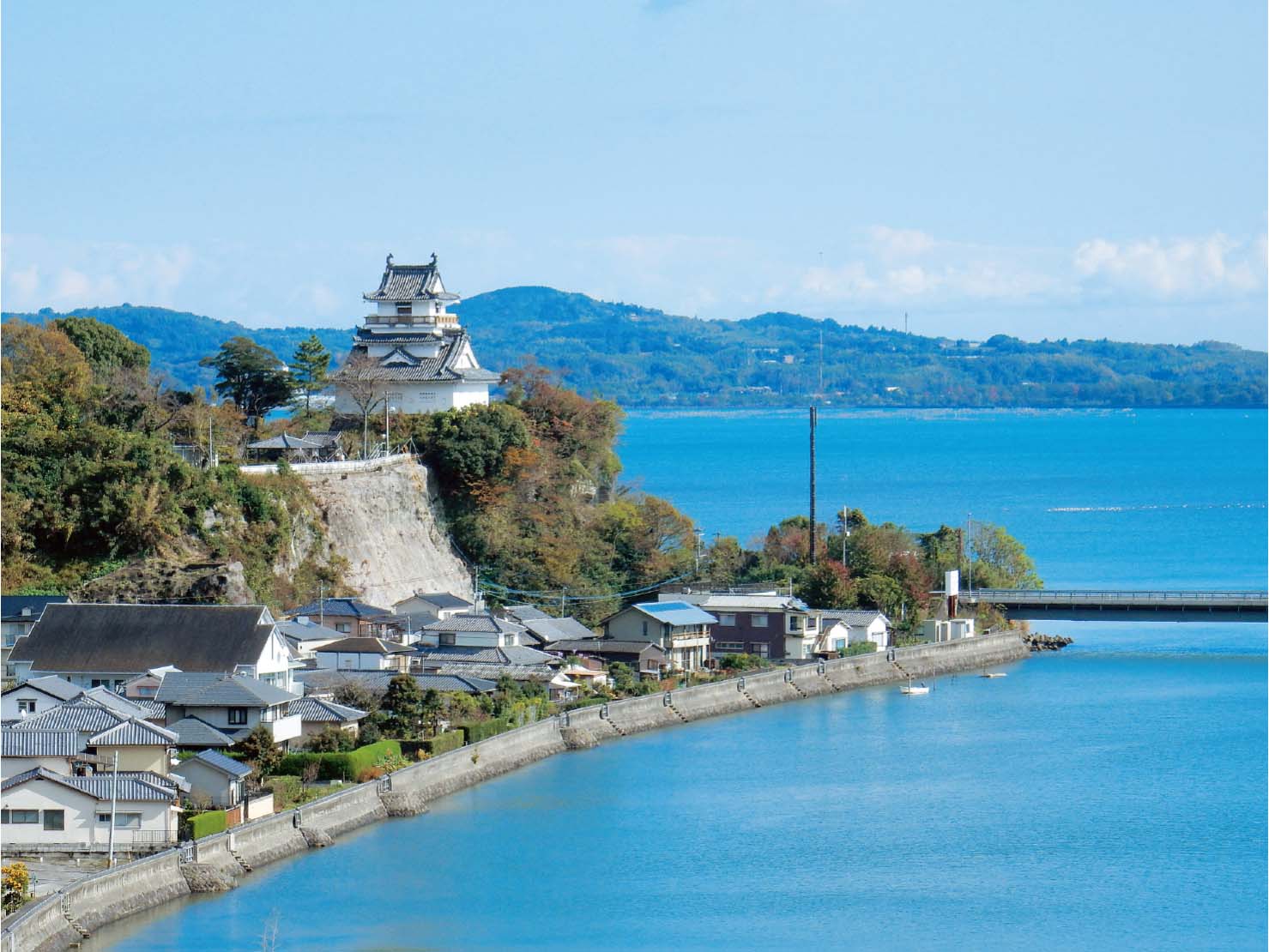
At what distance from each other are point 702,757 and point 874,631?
984 cm

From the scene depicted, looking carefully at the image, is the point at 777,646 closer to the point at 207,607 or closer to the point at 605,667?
the point at 605,667

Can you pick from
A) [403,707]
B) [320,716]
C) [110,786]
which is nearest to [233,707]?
[320,716]

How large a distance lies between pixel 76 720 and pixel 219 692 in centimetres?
218

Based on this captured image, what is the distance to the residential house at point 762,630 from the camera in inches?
1334

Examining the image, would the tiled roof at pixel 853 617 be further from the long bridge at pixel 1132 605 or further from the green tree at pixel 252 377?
the green tree at pixel 252 377

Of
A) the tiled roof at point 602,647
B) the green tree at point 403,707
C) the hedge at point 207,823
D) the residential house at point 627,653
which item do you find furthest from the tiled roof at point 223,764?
the tiled roof at point 602,647

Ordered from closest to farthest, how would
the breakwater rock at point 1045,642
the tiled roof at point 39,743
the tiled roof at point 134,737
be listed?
the tiled roof at point 39,743 < the tiled roof at point 134,737 < the breakwater rock at point 1045,642

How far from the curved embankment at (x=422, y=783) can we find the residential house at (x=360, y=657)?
3.31 m

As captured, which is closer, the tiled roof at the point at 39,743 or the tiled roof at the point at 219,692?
the tiled roof at the point at 39,743

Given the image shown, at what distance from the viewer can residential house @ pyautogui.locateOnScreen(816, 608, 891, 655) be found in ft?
113

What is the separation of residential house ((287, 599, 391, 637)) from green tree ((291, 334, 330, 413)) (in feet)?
29.3

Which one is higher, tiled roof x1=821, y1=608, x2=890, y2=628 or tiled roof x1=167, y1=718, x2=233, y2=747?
tiled roof x1=821, y1=608, x2=890, y2=628

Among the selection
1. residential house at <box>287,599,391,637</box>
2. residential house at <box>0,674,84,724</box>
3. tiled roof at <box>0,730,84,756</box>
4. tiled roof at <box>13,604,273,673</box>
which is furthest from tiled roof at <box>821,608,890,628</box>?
tiled roof at <box>0,730,84,756</box>

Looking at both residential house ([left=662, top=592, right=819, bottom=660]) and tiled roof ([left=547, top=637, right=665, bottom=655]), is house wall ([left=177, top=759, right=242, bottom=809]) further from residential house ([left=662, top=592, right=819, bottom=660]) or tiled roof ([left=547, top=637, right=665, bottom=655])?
residential house ([left=662, top=592, right=819, bottom=660])
